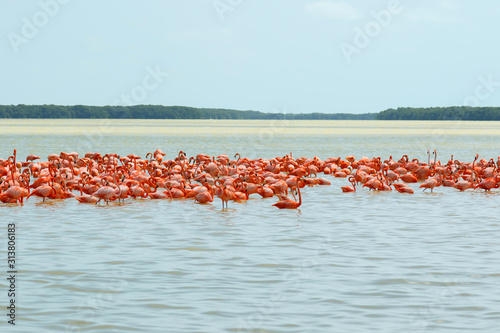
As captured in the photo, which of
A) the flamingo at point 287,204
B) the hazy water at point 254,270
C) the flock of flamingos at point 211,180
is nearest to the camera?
the hazy water at point 254,270

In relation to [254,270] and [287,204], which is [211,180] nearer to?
[287,204]

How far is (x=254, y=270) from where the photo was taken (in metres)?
10.3

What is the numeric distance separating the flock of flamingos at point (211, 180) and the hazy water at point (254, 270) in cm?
118

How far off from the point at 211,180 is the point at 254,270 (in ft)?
37.0

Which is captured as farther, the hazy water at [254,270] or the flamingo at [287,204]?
the flamingo at [287,204]

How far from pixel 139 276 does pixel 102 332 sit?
2312 mm

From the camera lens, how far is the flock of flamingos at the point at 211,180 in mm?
18062

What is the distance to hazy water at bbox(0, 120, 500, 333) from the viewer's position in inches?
316

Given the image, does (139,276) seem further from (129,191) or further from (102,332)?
(129,191)

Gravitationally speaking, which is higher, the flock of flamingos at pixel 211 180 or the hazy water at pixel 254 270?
the flock of flamingos at pixel 211 180

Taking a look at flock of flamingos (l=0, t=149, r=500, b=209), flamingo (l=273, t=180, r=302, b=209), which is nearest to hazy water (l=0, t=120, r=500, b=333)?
flamingo (l=273, t=180, r=302, b=209)

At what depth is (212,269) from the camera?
10359 millimetres

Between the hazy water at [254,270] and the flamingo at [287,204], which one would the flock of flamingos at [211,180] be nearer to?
the flamingo at [287,204]

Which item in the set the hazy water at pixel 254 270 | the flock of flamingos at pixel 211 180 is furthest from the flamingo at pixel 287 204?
the hazy water at pixel 254 270
